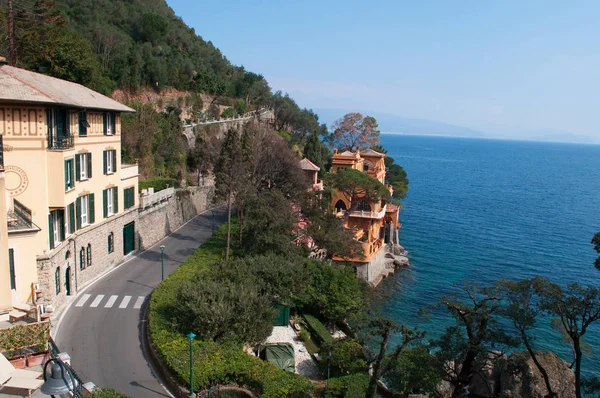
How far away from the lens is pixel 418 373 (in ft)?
56.3

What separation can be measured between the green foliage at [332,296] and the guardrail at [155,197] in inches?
490

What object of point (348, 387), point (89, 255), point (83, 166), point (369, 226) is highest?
point (83, 166)

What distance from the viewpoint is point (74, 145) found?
23.0 metres

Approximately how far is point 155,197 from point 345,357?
19.7m

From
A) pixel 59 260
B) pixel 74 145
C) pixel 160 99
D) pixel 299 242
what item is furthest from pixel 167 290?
pixel 160 99

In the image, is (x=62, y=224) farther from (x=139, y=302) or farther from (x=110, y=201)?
(x=110, y=201)

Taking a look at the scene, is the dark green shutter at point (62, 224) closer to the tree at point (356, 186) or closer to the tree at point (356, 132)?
the tree at point (356, 186)

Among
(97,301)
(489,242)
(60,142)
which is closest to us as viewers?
(60,142)

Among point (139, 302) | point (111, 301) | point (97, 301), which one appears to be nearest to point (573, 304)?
point (139, 302)

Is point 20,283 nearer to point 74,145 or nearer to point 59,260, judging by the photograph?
point 59,260

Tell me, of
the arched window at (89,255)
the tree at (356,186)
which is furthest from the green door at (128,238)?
the tree at (356,186)

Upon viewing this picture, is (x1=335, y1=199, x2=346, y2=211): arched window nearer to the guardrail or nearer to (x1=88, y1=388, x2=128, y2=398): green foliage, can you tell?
the guardrail

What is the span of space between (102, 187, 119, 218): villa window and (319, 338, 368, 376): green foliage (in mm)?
14871

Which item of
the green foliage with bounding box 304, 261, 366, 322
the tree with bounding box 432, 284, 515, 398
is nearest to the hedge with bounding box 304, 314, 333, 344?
the green foliage with bounding box 304, 261, 366, 322
